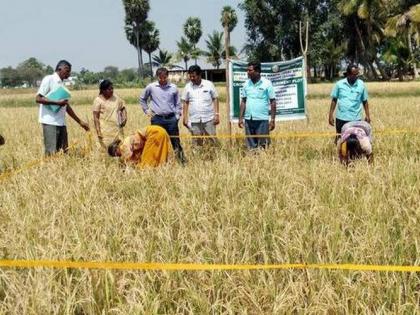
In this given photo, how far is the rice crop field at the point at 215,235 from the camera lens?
7.84 ft

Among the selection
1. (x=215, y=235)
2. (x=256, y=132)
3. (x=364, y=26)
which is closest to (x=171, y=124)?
(x=256, y=132)

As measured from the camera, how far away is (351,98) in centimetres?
627

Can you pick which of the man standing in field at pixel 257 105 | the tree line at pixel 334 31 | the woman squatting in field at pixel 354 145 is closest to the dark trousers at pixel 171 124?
the man standing in field at pixel 257 105

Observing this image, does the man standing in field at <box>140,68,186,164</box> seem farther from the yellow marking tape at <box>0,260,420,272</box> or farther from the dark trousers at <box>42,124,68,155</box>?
the yellow marking tape at <box>0,260,420,272</box>

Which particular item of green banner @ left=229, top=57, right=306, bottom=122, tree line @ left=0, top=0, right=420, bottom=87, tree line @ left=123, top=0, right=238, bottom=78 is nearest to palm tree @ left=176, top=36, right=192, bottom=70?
tree line @ left=123, top=0, right=238, bottom=78

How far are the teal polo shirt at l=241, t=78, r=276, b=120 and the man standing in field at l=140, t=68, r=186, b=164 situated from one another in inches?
40.5

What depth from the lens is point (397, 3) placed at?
3897 cm

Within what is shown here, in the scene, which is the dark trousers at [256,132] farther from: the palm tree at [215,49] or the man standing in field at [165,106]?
the palm tree at [215,49]

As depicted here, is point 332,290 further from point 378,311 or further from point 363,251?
point 363,251

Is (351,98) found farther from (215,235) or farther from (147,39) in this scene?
(147,39)

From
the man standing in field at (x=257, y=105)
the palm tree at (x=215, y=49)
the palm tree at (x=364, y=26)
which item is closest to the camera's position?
the man standing in field at (x=257, y=105)

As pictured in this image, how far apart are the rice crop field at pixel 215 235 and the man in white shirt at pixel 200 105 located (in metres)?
1.23

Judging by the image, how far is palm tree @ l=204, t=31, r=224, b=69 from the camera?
57531mm

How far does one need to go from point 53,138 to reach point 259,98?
113 inches
